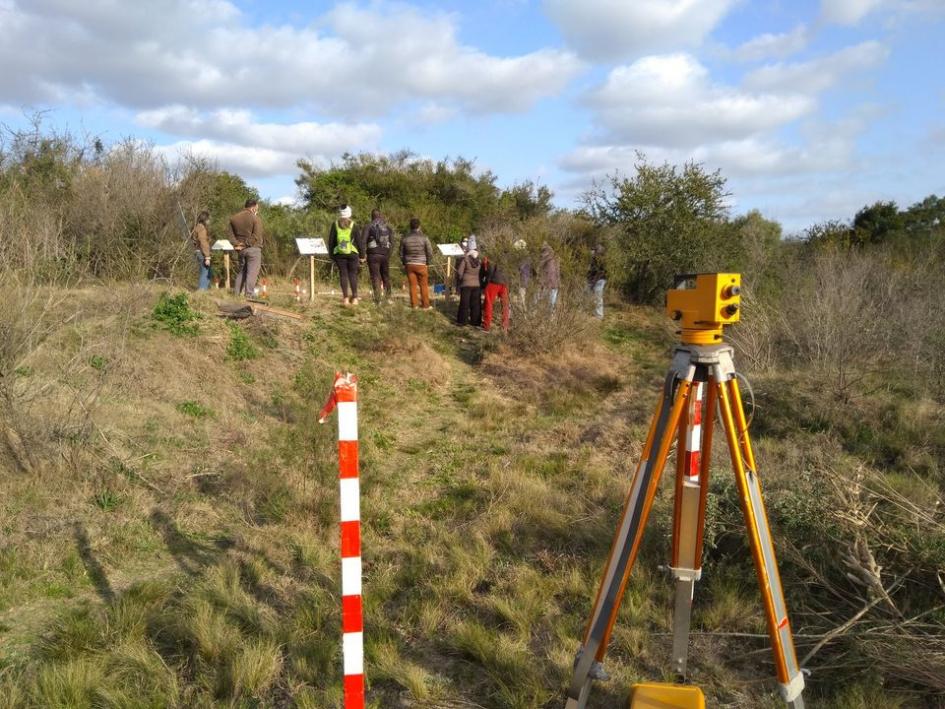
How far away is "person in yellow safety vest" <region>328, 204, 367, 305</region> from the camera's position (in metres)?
12.3

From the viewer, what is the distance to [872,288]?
462 inches

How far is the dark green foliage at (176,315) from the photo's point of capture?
966 cm

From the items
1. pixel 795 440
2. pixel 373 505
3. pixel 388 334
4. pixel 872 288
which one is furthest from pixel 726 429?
pixel 872 288

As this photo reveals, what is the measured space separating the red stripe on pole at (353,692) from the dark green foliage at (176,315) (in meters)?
7.65

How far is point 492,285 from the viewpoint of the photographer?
12.9 metres

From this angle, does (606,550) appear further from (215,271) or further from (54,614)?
(215,271)

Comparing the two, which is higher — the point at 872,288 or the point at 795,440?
the point at 872,288

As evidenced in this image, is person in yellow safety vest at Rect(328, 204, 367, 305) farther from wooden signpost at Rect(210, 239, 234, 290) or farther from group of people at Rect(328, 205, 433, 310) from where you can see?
wooden signpost at Rect(210, 239, 234, 290)

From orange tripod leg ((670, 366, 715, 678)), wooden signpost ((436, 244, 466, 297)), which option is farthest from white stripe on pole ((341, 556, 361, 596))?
wooden signpost ((436, 244, 466, 297))

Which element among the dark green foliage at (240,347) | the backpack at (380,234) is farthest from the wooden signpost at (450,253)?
the dark green foliage at (240,347)

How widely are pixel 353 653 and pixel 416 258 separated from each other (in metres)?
10.9

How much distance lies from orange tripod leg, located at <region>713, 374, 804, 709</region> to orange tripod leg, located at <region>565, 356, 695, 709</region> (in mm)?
182

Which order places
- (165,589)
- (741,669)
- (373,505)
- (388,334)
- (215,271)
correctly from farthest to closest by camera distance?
(215,271) → (388,334) → (373,505) → (165,589) → (741,669)

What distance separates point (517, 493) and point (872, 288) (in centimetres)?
883
